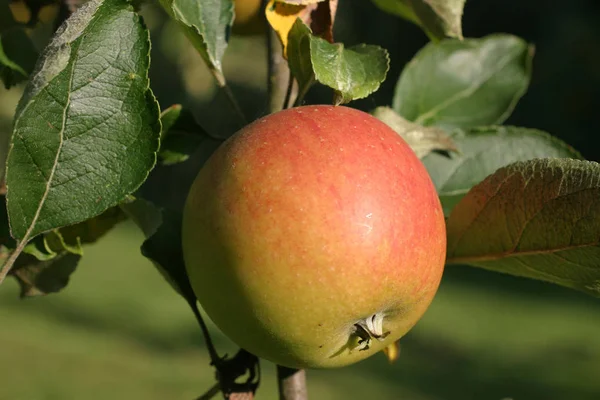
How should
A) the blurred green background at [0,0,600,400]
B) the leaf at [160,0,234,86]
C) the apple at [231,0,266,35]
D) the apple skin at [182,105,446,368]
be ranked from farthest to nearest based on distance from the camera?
1. the blurred green background at [0,0,600,400]
2. the apple at [231,0,266,35]
3. the leaf at [160,0,234,86]
4. the apple skin at [182,105,446,368]

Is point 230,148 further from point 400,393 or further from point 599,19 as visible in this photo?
point 599,19

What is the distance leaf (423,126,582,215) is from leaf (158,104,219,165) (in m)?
0.20

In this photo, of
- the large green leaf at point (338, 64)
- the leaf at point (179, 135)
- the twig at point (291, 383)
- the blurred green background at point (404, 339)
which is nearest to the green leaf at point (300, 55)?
the large green leaf at point (338, 64)

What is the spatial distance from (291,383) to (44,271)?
0.70ft

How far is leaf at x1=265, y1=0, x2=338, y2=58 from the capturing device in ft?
1.86

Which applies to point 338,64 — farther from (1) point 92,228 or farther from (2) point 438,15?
(1) point 92,228

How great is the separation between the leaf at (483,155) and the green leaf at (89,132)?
0.92 feet

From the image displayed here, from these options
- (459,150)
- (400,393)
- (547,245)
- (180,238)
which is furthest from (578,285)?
(400,393)

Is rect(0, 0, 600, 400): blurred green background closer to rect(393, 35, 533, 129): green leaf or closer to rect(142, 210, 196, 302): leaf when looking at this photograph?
rect(393, 35, 533, 129): green leaf

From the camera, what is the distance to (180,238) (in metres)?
0.58

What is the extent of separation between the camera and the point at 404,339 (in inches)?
220

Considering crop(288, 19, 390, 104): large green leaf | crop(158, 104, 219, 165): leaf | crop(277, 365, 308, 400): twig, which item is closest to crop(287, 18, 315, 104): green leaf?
crop(288, 19, 390, 104): large green leaf

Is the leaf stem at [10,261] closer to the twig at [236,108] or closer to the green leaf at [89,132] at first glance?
the green leaf at [89,132]

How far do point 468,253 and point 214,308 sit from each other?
21 cm
